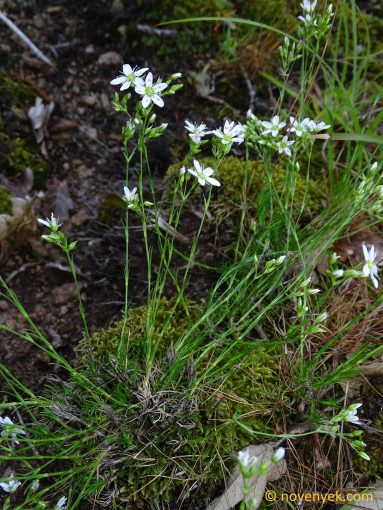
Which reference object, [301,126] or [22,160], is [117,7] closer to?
[22,160]

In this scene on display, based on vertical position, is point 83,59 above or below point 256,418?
above

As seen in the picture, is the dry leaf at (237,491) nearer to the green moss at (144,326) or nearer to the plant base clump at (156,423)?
the plant base clump at (156,423)

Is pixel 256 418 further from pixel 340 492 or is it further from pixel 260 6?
pixel 260 6

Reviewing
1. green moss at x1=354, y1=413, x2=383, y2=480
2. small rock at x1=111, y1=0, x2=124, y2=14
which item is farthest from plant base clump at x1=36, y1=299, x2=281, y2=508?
small rock at x1=111, y1=0, x2=124, y2=14

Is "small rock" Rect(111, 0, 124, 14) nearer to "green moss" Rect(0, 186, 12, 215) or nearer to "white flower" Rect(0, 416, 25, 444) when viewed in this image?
"green moss" Rect(0, 186, 12, 215)

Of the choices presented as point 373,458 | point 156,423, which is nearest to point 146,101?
point 156,423

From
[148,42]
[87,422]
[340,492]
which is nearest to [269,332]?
[340,492]
